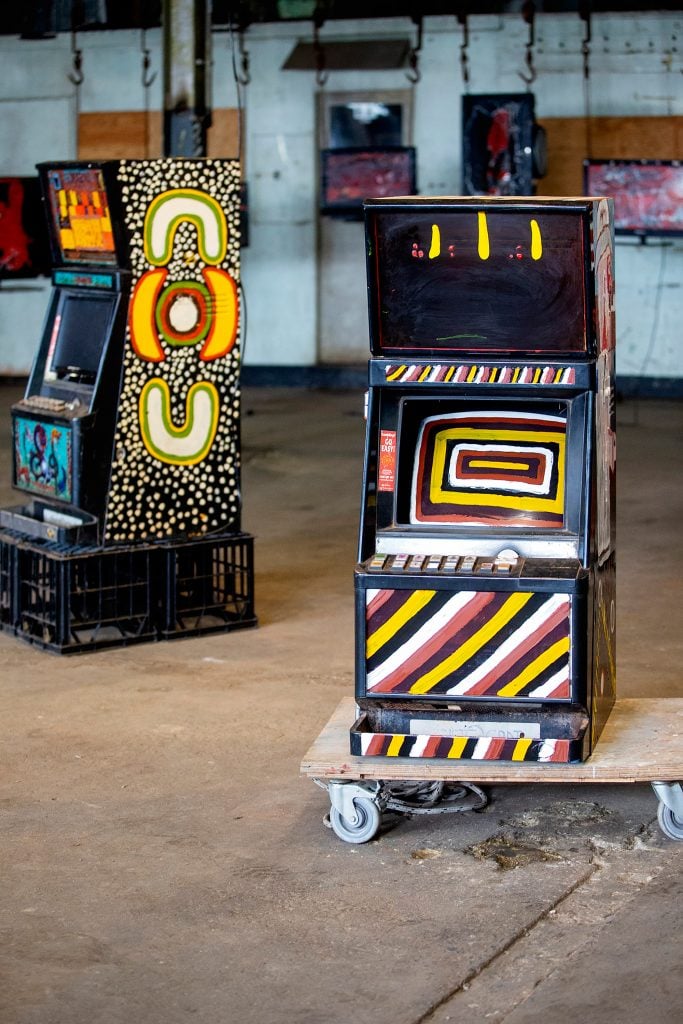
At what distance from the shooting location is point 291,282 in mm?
17141

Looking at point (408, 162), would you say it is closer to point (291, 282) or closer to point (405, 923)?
point (291, 282)

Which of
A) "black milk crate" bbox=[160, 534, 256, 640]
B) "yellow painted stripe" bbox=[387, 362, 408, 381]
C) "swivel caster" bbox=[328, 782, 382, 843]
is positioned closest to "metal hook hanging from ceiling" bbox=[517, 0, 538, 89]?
"black milk crate" bbox=[160, 534, 256, 640]

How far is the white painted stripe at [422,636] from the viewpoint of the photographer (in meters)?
4.95

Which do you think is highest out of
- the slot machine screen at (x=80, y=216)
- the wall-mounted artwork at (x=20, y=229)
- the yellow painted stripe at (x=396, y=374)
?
the wall-mounted artwork at (x=20, y=229)

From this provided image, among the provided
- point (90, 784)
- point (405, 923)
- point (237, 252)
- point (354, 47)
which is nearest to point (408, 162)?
point (354, 47)

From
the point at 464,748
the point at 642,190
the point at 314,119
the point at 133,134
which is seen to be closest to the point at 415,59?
the point at 314,119

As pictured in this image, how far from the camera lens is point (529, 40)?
15.7m

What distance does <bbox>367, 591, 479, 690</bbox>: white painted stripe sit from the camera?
195 inches

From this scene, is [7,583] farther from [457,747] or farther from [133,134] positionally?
[133,134]

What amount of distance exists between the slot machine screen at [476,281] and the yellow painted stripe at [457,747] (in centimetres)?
122

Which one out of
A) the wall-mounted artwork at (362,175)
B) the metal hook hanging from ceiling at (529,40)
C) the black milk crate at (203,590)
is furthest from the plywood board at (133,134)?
the black milk crate at (203,590)

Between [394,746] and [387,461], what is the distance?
0.91 m

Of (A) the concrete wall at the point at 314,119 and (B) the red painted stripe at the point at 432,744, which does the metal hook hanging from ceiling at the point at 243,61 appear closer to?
(A) the concrete wall at the point at 314,119

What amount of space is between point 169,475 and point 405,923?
11.5 ft
